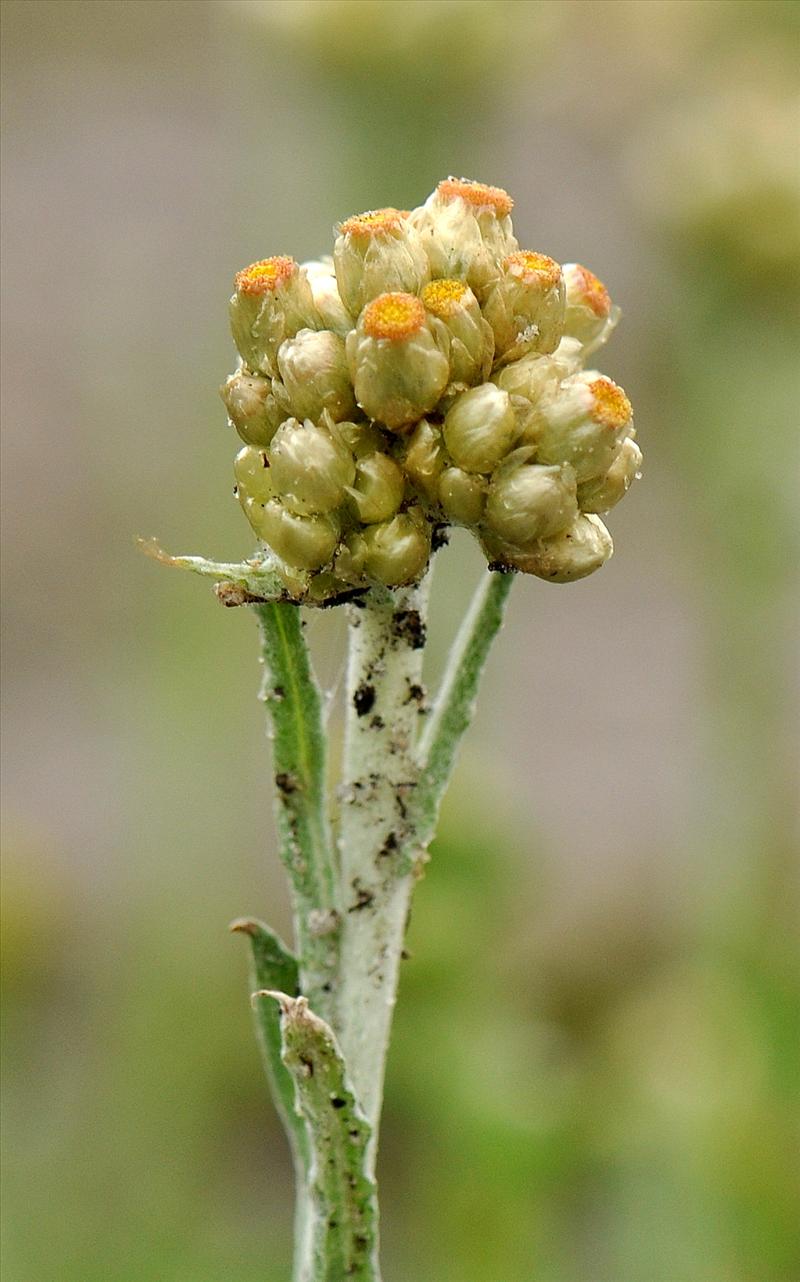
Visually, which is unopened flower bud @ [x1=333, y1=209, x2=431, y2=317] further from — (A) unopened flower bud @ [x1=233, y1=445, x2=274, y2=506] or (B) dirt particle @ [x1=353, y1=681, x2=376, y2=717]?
(B) dirt particle @ [x1=353, y1=681, x2=376, y2=717]

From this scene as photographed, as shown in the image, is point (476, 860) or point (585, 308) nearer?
point (585, 308)

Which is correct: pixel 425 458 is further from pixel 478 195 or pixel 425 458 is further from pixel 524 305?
pixel 478 195

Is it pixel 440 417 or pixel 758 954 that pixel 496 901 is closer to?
pixel 758 954

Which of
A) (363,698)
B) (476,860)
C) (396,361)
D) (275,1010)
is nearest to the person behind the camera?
(396,361)

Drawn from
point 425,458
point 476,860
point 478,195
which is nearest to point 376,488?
point 425,458

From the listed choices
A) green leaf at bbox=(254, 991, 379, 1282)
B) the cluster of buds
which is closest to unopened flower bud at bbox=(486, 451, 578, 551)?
the cluster of buds
